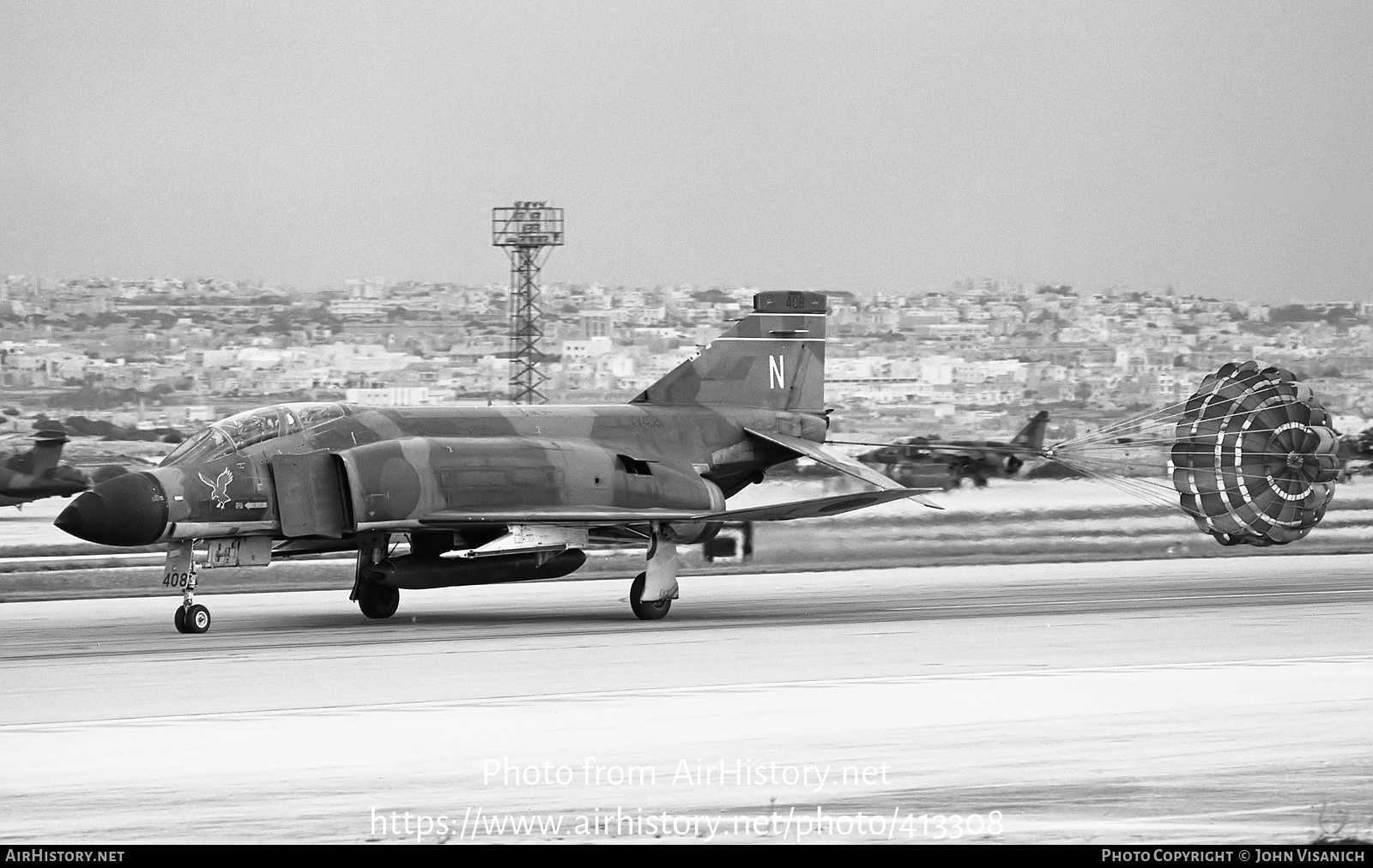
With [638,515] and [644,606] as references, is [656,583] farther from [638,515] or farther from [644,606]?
[638,515]

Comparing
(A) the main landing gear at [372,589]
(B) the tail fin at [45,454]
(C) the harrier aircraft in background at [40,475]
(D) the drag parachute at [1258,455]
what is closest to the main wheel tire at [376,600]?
(A) the main landing gear at [372,589]

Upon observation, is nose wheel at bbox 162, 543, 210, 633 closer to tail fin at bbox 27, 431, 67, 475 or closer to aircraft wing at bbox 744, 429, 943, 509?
aircraft wing at bbox 744, 429, 943, 509

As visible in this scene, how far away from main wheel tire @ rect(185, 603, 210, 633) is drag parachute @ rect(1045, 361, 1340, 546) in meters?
11.7

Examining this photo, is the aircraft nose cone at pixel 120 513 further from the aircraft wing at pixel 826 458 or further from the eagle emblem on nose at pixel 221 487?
the aircraft wing at pixel 826 458

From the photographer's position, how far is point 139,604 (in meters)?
21.0

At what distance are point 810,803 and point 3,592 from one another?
58.0 ft

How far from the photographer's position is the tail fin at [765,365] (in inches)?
858

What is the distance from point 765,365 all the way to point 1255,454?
7004mm

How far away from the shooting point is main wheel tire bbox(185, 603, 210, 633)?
16.7 metres

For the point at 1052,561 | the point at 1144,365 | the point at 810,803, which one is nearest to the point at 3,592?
the point at 1052,561

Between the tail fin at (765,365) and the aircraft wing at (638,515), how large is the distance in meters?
3.43

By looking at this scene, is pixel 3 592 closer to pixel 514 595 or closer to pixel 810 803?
pixel 514 595

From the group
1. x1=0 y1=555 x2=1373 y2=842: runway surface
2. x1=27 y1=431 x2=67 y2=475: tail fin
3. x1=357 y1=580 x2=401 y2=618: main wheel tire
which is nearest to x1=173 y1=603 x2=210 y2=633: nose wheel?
x1=0 y1=555 x2=1373 y2=842: runway surface
